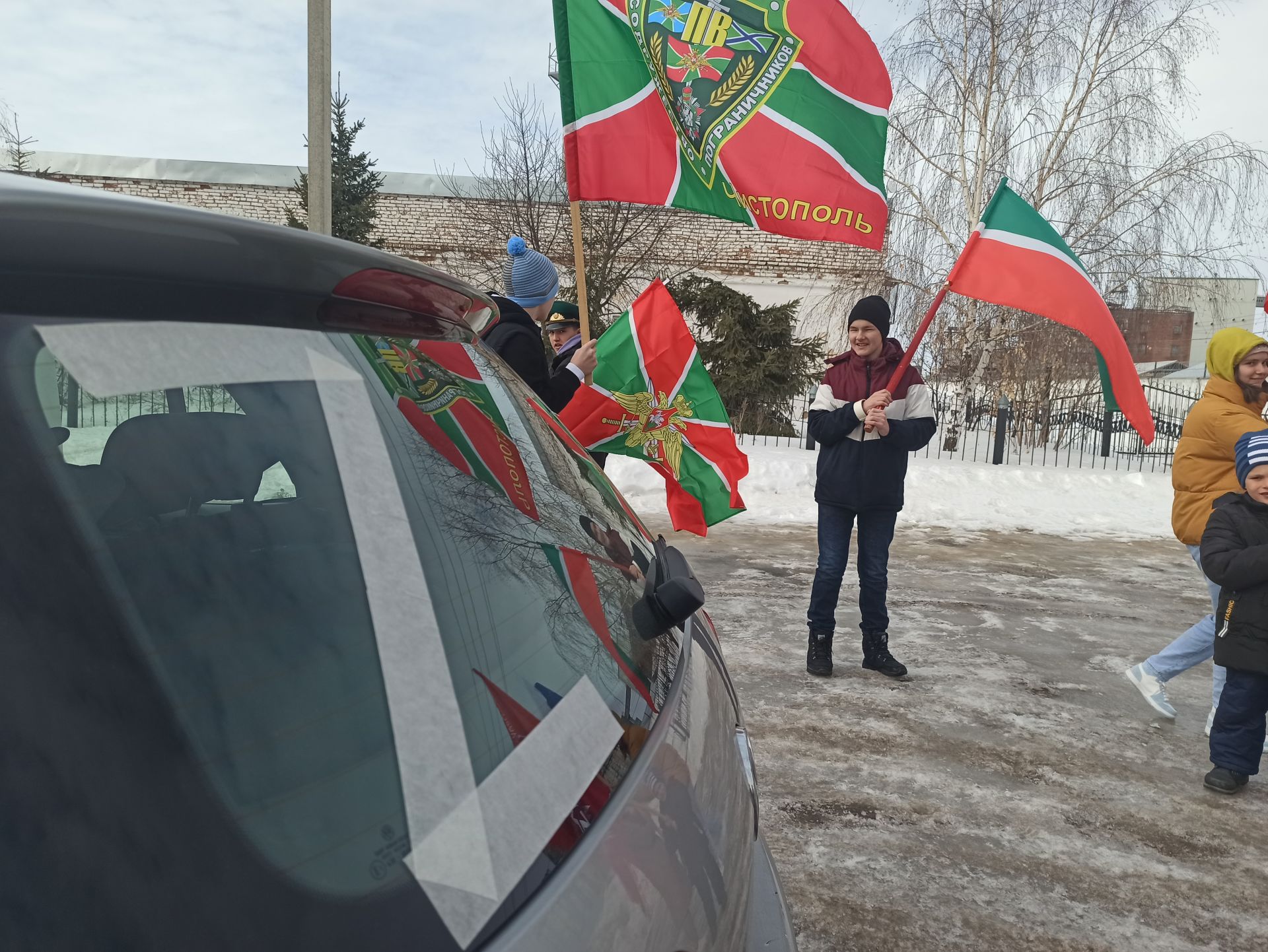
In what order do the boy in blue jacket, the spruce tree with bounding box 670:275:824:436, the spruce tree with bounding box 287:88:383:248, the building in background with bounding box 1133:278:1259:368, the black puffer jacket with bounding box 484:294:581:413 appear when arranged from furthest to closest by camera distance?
the spruce tree with bounding box 287:88:383:248 < the spruce tree with bounding box 670:275:824:436 < the building in background with bounding box 1133:278:1259:368 < the boy in blue jacket < the black puffer jacket with bounding box 484:294:581:413

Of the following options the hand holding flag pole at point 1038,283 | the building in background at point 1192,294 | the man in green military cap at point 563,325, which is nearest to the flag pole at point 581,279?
the man in green military cap at point 563,325

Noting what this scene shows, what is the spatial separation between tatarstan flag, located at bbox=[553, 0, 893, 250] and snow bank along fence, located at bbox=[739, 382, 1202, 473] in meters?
10.7

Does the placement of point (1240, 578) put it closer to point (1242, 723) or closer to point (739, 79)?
point (1242, 723)

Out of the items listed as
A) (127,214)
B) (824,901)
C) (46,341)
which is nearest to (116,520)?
(46,341)

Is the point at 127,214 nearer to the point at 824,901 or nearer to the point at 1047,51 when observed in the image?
the point at 824,901

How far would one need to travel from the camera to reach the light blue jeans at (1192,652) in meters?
4.24

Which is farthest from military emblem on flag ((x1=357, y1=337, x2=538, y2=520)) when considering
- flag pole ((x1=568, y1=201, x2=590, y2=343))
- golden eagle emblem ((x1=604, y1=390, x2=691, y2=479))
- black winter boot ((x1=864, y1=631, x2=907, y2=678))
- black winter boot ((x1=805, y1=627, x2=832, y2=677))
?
black winter boot ((x1=864, y1=631, x2=907, y2=678))

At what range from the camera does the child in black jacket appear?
3529mm

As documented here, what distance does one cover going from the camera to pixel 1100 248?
710 inches

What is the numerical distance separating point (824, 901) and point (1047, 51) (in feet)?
62.8

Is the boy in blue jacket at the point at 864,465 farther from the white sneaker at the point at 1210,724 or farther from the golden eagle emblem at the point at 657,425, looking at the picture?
the white sneaker at the point at 1210,724

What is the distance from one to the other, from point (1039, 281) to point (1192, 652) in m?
1.84

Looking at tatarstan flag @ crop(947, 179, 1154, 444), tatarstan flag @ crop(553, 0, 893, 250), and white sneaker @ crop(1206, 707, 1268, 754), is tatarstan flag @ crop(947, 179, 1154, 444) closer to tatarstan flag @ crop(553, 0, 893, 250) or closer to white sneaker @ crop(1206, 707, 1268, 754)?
tatarstan flag @ crop(553, 0, 893, 250)

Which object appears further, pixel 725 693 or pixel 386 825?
pixel 725 693
